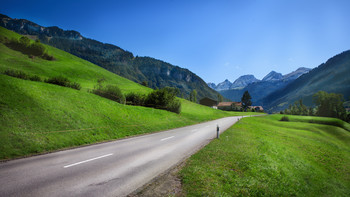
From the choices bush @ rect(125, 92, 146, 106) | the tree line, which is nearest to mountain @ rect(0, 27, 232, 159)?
bush @ rect(125, 92, 146, 106)

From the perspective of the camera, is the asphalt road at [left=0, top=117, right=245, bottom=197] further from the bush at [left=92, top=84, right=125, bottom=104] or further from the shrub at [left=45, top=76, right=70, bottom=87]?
the bush at [left=92, top=84, right=125, bottom=104]

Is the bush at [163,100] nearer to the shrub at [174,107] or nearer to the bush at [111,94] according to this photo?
the shrub at [174,107]

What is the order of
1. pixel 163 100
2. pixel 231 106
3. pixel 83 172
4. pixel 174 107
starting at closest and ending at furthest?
pixel 83 172 < pixel 163 100 < pixel 174 107 < pixel 231 106

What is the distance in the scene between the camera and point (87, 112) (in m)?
17.6

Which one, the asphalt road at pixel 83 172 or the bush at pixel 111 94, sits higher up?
the bush at pixel 111 94

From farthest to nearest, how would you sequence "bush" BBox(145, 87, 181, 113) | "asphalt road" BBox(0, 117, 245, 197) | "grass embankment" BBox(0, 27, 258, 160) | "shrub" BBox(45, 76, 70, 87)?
"bush" BBox(145, 87, 181, 113)
"shrub" BBox(45, 76, 70, 87)
"grass embankment" BBox(0, 27, 258, 160)
"asphalt road" BBox(0, 117, 245, 197)

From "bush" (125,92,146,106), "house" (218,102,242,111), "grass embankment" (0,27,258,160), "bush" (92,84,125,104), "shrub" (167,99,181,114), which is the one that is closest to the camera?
"grass embankment" (0,27,258,160)

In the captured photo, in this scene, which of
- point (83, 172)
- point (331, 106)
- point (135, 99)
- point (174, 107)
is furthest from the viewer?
point (331, 106)

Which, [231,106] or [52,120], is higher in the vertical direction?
[231,106]

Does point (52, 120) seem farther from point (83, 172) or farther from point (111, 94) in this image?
point (111, 94)

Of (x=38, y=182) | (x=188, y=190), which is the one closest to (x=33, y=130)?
(x=38, y=182)

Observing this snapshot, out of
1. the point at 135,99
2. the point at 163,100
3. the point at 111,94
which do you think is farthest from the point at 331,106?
the point at 111,94

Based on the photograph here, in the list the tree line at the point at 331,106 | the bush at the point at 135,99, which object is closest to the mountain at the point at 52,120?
the bush at the point at 135,99

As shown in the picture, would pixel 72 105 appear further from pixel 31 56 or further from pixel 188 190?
pixel 31 56
